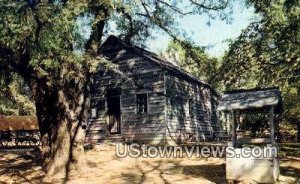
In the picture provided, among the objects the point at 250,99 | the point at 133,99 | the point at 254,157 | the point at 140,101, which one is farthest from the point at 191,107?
the point at 254,157

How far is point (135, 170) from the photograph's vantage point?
1431cm

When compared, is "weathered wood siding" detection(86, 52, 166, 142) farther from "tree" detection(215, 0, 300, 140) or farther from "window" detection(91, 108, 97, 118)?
"tree" detection(215, 0, 300, 140)

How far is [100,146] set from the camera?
67.1 feet

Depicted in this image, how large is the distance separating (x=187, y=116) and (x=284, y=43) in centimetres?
849

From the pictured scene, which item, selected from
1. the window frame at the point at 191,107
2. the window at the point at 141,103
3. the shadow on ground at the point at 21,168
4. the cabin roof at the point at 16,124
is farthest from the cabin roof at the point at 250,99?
the cabin roof at the point at 16,124

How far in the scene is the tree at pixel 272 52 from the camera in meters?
18.3

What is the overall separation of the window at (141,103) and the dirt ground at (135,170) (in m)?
5.96

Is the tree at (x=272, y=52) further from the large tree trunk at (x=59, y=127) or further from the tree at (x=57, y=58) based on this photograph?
the large tree trunk at (x=59, y=127)

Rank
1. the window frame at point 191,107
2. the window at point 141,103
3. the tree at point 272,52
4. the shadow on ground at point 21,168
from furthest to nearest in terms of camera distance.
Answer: the window frame at point 191,107 < the window at point 141,103 < the tree at point 272,52 < the shadow on ground at point 21,168

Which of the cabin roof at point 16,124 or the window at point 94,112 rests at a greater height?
the window at point 94,112

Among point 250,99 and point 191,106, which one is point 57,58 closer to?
point 250,99

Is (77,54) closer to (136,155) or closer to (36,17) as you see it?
(36,17)

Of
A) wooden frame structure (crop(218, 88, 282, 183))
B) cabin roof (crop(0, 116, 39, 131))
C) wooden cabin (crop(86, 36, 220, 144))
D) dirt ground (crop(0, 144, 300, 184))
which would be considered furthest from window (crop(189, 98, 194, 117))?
cabin roof (crop(0, 116, 39, 131))

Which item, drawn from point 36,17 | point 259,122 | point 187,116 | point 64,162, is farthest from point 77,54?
point 259,122
